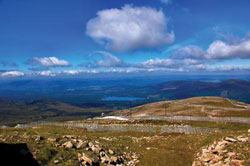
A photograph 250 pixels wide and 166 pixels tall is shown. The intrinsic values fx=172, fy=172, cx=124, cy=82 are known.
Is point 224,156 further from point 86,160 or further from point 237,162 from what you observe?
point 86,160

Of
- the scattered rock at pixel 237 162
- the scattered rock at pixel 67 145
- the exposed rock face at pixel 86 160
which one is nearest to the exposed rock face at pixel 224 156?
the scattered rock at pixel 237 162

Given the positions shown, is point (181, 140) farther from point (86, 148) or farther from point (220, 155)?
point (86, 148)

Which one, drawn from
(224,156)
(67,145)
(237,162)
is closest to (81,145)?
(67,145)

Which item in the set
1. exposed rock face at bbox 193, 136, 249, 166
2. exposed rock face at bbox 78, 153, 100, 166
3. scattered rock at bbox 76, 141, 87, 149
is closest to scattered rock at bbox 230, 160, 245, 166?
exposed rock face at bbox 193, 136, 249, 166

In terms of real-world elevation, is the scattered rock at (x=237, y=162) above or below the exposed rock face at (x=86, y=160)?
above

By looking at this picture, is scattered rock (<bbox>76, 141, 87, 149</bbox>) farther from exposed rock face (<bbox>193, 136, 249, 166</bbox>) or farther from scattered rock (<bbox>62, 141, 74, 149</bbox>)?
exposed rock face (<bbox>193, 136, 249, 166</bbox>)

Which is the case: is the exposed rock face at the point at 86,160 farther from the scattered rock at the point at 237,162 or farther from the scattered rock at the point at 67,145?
the scattered rock at the point at 237,162

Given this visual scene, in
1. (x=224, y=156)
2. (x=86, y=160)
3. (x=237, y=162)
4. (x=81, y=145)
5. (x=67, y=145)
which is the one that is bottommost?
(x=224, y=156)

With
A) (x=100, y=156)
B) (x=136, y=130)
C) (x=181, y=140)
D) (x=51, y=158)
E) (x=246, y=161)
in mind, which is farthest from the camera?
(x=136, y=130)

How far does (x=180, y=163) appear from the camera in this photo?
88.6 feet

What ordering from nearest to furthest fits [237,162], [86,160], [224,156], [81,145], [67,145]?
[237,162] < [86,160] < [224,156] < [67,145] < [81,145]

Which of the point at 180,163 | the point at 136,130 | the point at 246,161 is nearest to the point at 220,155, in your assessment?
the point at 246,161

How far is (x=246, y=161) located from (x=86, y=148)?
69.5 ft

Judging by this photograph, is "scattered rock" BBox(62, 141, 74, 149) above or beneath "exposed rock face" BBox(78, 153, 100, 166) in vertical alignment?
above
